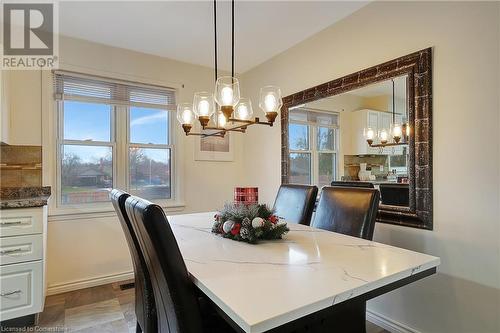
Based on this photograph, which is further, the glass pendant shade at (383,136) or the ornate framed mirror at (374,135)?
the glass pendant shade at (383,136)

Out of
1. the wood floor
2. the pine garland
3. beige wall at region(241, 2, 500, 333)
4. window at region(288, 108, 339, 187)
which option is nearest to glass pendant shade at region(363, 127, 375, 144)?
window at region(288, 108, 339, 187)

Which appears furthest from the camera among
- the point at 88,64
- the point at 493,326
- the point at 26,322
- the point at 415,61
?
the point at 88,64

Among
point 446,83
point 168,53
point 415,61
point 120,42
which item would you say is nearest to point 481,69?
point 446,83

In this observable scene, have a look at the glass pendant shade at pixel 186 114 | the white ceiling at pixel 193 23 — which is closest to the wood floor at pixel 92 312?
the glass pendant shade at pixel 186 114

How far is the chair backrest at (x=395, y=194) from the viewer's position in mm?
2000

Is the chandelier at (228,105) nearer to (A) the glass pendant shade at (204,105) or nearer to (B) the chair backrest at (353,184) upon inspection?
(A) the glass pendant shade at (204,105)

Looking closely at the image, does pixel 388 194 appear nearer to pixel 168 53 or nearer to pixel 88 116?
pixel 168 53

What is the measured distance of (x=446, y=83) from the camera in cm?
178

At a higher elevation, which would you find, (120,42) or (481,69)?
(120,42)

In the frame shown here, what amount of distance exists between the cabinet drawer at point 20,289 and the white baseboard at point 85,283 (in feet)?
2.13

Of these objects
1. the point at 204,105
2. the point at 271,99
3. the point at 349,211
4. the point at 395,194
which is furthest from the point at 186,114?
the point at 395,194

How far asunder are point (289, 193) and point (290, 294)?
1.52 metres

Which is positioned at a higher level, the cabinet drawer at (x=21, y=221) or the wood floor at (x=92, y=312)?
the cabinet drawer at (x=21, y=221)

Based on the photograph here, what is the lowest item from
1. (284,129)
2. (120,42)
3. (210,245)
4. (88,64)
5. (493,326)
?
(493,326)
